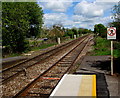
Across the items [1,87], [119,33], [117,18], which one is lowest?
[1,87]

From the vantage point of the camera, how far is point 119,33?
29.5ft

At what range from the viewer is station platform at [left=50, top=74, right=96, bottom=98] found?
218 inches

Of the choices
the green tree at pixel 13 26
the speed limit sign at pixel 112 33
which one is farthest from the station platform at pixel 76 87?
the green tree at pixel 13 26

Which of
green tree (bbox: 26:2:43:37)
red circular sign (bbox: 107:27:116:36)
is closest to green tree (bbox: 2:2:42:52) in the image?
green tree (bbox: 26:2:43:37)

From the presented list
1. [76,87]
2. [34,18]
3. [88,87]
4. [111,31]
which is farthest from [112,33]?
[34,18]

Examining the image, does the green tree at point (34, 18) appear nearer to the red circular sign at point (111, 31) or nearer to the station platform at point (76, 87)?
the red circular sign at point (111, 31)

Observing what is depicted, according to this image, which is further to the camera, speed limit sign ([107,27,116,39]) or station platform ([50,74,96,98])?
speed limit sign ([107,27,116,39])

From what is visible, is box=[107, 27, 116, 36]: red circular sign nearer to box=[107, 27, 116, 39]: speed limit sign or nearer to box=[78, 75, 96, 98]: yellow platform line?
box=[107, 27, 116, 39]: speed limit sign

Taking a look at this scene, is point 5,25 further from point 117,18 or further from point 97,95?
point 97,95

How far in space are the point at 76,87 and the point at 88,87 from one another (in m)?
0.46

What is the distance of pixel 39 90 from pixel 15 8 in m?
13.6

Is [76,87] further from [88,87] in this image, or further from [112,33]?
[112,33]

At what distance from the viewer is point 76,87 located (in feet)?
20.2

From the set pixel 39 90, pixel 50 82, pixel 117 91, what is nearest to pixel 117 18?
pixel 117 91
